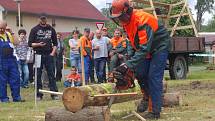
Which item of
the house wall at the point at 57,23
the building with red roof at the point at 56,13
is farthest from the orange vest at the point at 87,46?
the house wall at the point at 57,23

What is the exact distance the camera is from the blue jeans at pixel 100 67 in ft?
53.8

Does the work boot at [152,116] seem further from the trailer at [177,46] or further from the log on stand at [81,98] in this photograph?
the trailer at [177,46]

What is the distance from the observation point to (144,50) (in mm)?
7734

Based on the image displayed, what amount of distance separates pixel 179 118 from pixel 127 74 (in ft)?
4.02

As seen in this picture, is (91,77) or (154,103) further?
(91,77)

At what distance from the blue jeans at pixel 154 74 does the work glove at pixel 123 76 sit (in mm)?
255

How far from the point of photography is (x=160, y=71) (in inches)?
321

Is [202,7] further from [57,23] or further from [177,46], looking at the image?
[177,46]

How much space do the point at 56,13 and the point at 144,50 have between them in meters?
38.5

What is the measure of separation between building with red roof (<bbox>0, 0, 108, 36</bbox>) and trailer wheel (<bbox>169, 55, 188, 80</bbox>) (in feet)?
71.9

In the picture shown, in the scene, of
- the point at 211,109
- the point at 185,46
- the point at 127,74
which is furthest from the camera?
the point at 185,46

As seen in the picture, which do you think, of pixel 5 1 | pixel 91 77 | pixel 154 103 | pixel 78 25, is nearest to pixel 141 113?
pixel 154 103

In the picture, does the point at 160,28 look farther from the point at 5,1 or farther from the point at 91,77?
the point at 5,1

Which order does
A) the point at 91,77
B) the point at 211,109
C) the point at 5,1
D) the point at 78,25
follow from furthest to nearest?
the point at 78,25 < the point at 5,1 < the point at 91,77 < the point at 211,109
